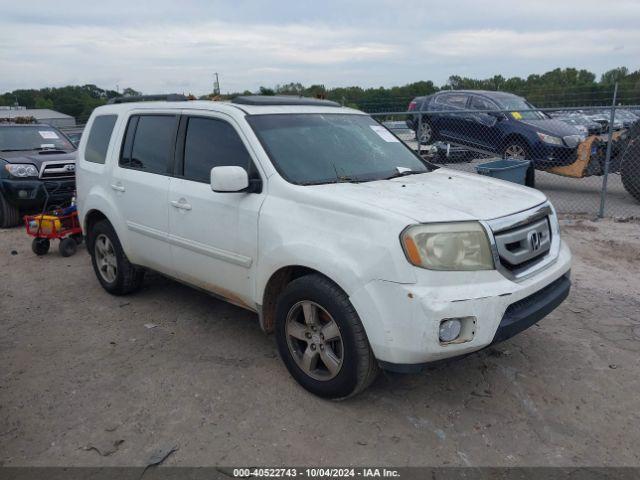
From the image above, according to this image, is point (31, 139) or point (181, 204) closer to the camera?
point (181, 204)

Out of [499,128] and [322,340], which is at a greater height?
[499,128]

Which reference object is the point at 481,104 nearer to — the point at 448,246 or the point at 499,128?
the point at 499,128

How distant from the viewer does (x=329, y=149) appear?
152 inches

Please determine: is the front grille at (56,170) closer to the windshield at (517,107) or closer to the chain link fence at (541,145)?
the chain link fence at (541,145)

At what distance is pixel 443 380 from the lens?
3.59 m

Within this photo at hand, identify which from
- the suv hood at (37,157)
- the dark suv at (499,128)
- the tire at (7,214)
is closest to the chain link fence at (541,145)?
the dark suv at (499,128)

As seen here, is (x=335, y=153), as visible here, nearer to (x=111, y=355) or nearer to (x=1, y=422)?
(x=111, y=355)

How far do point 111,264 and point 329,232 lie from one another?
118 inches

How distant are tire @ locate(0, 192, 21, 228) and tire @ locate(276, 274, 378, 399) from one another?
715 centimetres

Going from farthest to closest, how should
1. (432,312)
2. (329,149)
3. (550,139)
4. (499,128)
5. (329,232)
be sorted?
(499,128) → (550,139) → (329,149) → (329,232) → (432,312)

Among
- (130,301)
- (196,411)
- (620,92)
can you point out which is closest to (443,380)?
(196,411)

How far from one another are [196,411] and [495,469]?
1729 millimetres

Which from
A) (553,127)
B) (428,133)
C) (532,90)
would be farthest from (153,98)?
(532,90)

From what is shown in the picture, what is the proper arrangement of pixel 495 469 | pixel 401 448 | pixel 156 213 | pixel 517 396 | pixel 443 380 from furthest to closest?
1. pixel 156 213
2. pixel 443 380
3. pixel 517 396
4. pixel 401 448
5. pixel 495 469
